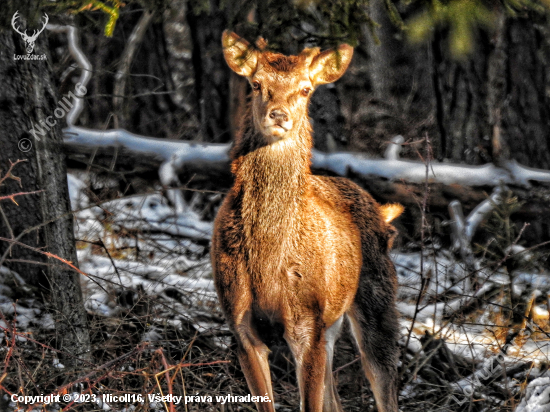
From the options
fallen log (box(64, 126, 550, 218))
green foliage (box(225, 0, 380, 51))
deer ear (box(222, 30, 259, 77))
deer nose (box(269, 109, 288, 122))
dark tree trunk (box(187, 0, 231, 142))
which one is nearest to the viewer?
deer nose (box(269, 109, 288, 122))

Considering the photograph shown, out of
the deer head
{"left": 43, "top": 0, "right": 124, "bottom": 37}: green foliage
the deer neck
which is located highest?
{"left": 43, "top": 0, "right": 124, "bottom": 37}: green foliage

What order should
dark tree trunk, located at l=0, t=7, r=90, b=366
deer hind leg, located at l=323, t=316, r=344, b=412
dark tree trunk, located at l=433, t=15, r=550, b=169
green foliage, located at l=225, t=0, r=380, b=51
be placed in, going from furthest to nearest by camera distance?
dark tree trunk, located at l=433, t=15, r=550, b=169 < dark tree trunk, located at l=0, t=7, r=90, b=366 < deer hind leg, located at l=323, t=316, r=344, b=412 < green foliage, located at l=225, t=0, r=380, b=51

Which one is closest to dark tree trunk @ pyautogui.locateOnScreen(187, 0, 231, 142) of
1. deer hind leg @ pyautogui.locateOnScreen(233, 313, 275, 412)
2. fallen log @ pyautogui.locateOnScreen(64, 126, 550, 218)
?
fallen log @ pyautogui.locateOnScreen(64, 126, 550, 218)

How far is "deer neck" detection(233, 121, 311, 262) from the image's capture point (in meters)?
3.97

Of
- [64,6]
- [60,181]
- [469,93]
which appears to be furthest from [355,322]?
[469,93]

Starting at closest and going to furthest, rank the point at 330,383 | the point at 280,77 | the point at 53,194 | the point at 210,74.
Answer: the point at 280,77 → the point at 330,383 → the point at 53,194 → the point at 210,74

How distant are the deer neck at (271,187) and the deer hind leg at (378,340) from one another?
0.85 metres

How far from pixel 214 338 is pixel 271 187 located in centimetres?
192

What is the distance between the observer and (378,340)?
4590 millimetres

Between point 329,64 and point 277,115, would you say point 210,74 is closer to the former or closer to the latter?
point 329,64

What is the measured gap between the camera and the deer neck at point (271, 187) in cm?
397

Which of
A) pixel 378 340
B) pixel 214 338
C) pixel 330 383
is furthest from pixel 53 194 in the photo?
pixel 378 340

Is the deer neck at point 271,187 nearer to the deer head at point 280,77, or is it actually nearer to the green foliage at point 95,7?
the deer head at point 280,77

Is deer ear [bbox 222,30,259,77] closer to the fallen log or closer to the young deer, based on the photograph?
the young deer
